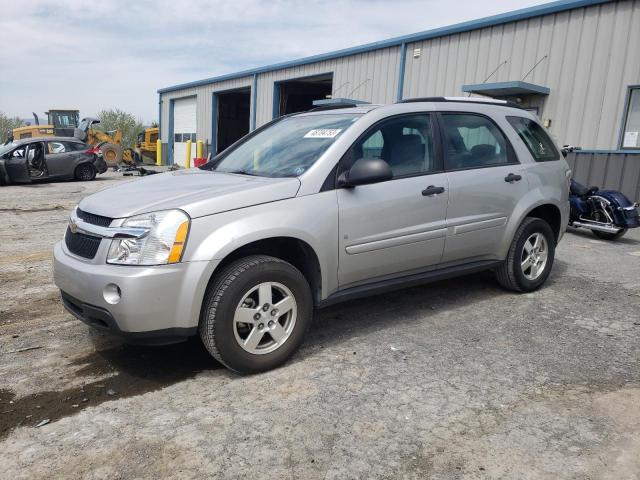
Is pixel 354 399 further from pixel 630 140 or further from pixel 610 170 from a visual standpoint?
pixel 630 140

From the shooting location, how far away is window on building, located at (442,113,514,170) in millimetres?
4242

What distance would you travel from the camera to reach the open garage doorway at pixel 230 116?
27.3 meters

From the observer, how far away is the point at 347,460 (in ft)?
7.91

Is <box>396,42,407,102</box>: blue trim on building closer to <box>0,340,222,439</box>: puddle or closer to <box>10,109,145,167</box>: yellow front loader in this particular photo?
<box>0,340,222,439</box>: puddle

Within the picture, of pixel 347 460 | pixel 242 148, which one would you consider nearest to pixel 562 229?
pixel 242 148

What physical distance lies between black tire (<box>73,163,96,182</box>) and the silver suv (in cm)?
1457

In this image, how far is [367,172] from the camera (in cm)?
339

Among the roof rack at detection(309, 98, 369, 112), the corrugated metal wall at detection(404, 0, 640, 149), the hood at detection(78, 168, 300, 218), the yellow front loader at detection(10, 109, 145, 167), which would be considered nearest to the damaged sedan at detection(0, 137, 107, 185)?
the yellow front loader at detection(10, 109, 145, 167)

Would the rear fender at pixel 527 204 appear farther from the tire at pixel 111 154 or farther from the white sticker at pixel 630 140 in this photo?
the tire at pixel 111 154

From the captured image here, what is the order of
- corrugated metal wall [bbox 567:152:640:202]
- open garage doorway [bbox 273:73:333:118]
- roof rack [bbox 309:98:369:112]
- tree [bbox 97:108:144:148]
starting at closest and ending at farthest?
roof rack [bbox 309:98:369:112] → corrugated metal wall [bbox 567:152:640:202] → open garage doorway [bbox 273:73:333:118] → tree [bbox 97:108:144:148]

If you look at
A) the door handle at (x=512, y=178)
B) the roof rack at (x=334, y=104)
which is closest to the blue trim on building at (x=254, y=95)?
the roof rack at (x=334, y=104)

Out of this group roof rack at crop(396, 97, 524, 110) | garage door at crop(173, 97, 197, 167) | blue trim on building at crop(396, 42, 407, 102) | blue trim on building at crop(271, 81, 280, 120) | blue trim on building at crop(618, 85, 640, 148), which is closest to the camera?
roof rack at crop(396, 97, 524, 110)

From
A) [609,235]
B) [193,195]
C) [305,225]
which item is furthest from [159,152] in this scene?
[305,225]

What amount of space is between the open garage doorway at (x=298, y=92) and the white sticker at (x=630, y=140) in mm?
11559
